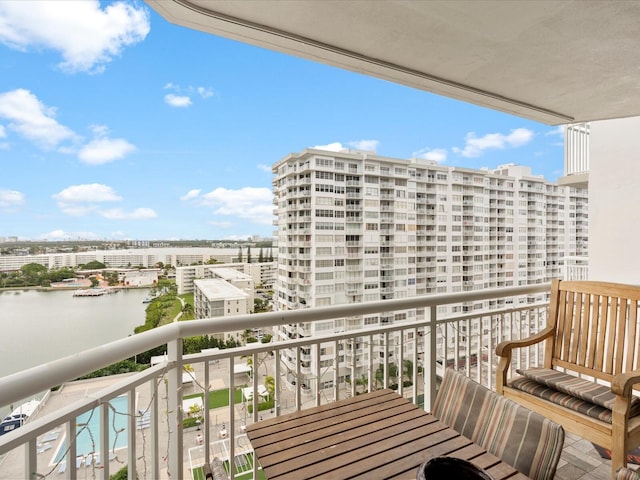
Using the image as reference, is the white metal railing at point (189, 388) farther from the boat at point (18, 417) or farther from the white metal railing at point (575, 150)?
the white metal railing at point (575, 150)

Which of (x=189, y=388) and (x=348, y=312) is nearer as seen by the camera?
(x=189, y=388)

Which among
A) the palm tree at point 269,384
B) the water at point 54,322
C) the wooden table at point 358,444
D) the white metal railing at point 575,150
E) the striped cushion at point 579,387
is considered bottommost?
the striped cushion at point 579,387

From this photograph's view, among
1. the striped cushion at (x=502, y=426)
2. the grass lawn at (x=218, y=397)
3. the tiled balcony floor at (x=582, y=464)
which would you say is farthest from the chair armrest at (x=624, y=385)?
the grass lawn at (x=218, y=397)

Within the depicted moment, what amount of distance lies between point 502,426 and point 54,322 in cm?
225

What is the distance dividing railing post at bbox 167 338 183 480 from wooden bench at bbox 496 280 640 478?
213 centimetres

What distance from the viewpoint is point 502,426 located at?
1209mm

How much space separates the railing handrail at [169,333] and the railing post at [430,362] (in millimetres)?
177

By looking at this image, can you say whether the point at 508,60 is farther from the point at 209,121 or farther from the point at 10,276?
the point at 209,121

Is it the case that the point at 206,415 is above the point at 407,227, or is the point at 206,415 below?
below

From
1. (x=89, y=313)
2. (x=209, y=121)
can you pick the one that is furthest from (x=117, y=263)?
(x=209, y=121)

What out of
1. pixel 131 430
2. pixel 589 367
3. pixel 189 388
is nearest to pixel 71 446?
pixel 131 430

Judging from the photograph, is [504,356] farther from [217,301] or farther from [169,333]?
[169,333]

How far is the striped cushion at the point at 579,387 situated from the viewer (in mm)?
1917

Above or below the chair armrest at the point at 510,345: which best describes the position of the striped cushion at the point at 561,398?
below
